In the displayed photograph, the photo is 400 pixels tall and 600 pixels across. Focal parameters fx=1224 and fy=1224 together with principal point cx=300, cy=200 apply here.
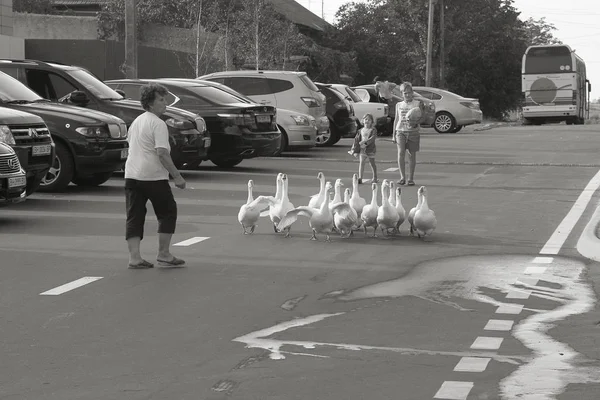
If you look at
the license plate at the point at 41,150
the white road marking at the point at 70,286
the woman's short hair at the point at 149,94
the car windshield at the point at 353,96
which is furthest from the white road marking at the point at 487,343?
the car windshield at the point at 353,96

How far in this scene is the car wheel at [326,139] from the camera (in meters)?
29.0

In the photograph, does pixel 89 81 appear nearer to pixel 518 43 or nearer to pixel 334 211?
pixel 334 211

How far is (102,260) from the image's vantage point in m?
11.0

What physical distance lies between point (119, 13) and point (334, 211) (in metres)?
43.1

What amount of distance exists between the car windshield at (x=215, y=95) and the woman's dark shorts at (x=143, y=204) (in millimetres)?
10896

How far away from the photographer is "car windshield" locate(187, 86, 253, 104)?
21469mm

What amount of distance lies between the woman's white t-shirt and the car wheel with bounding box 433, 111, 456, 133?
31043 millimetres

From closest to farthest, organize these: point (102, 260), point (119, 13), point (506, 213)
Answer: point (102, 260) < point (506, 213) < point (119, 13)

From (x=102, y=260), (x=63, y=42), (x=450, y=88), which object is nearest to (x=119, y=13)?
(x=63, y=42)

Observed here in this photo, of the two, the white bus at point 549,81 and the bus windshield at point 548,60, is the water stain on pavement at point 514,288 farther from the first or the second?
the bus windshield at point 548,60

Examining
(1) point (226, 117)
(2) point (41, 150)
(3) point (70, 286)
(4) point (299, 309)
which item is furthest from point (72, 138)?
(4) point (299, 309)

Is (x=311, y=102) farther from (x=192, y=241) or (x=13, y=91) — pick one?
(x=192, y=241)

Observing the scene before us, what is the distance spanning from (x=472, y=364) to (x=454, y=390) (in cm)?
63

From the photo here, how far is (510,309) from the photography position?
8.59 m
